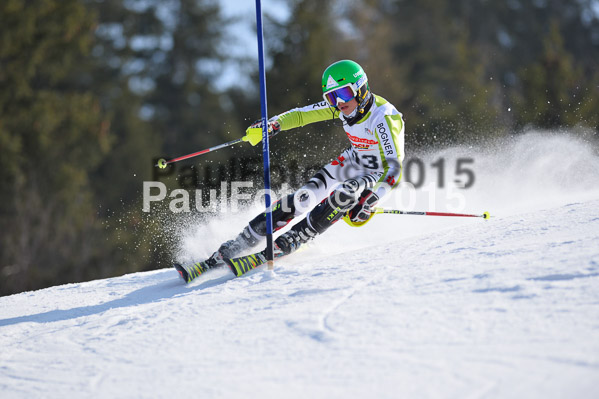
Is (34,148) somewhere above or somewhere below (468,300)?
above

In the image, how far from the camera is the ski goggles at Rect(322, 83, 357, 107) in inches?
218

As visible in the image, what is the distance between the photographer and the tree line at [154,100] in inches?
770

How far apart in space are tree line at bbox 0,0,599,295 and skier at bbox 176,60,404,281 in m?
8.48

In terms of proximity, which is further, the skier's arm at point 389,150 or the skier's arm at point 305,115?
the skier's arm at point 305,115

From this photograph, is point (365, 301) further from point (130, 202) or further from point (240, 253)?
point (130, 202)

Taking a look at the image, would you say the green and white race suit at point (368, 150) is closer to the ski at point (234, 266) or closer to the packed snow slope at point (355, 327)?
the packed snow slope at point (355, 327)

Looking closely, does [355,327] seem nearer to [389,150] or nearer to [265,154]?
[265,154]

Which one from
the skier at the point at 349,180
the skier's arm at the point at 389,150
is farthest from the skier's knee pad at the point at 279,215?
the skier's arm at the point at 389,150

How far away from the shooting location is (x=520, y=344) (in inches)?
120

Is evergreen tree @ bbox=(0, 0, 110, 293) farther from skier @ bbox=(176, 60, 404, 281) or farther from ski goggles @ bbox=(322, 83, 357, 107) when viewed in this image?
ski goggles @ bbox=(322, 83, 357, 107)

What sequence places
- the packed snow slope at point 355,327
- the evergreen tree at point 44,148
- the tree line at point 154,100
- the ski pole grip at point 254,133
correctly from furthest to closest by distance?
1. the evergreen tree at point 44,148
2. the tree line at point 154,100
3. the ski pole grip at point 254,133
4. the packed snow slope at point 355,327

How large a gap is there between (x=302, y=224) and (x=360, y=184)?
0.59 meters

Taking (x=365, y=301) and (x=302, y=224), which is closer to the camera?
(x=365, y=301)

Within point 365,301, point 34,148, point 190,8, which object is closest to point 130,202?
point 34,148
